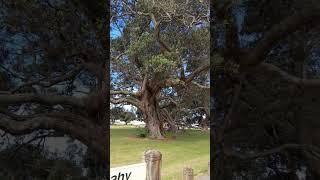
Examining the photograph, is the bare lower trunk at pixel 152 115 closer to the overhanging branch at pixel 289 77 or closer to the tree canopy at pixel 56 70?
the tree canopy at pixel 56 70

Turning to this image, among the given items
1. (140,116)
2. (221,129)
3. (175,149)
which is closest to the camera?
(221,129)

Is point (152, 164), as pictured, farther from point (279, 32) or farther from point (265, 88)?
point (279, 32)

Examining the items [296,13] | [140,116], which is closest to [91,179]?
[296,13]

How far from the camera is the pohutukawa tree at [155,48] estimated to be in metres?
8.96

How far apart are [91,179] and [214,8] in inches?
38.4

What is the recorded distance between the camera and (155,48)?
31.6ft

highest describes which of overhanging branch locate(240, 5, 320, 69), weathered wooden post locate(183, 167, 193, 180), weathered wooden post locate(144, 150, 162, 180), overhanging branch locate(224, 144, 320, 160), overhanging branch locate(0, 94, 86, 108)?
overhanging branch locate(240, 5, 320, 69)

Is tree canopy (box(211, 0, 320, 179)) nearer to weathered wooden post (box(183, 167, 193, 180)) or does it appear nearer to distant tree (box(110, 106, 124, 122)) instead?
weathered wooden post (box(183, 167, 193, 180))

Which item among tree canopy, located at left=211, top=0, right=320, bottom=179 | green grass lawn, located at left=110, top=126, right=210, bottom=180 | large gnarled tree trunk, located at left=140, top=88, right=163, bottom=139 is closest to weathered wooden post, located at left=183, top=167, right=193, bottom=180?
green grass lawn, located at left=110, top=126, right=210, bottom=180

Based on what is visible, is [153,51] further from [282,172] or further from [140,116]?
[282,172]

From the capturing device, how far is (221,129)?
1746 millimetres

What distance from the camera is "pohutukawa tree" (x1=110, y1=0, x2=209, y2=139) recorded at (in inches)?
353

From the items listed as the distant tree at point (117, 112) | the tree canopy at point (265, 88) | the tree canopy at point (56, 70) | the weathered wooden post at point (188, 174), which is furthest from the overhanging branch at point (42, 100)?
the distant tree at point (117, 112)

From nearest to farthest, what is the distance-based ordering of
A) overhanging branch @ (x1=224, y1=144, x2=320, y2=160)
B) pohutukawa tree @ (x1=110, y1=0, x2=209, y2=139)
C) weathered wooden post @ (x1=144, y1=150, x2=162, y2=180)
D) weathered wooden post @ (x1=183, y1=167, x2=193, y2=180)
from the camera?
overhanging branch @ (x1=224, y1=144, x2=320, y2=160) < weathered wooden post @ (x1=144, y1=150, x2=162, y2=180) < weathered wooden post @ (x1=183, y1=167, x2=193, y2=180) < pohutukawa tree @ (x1=110, y1=0, x2=209, y2=139)
